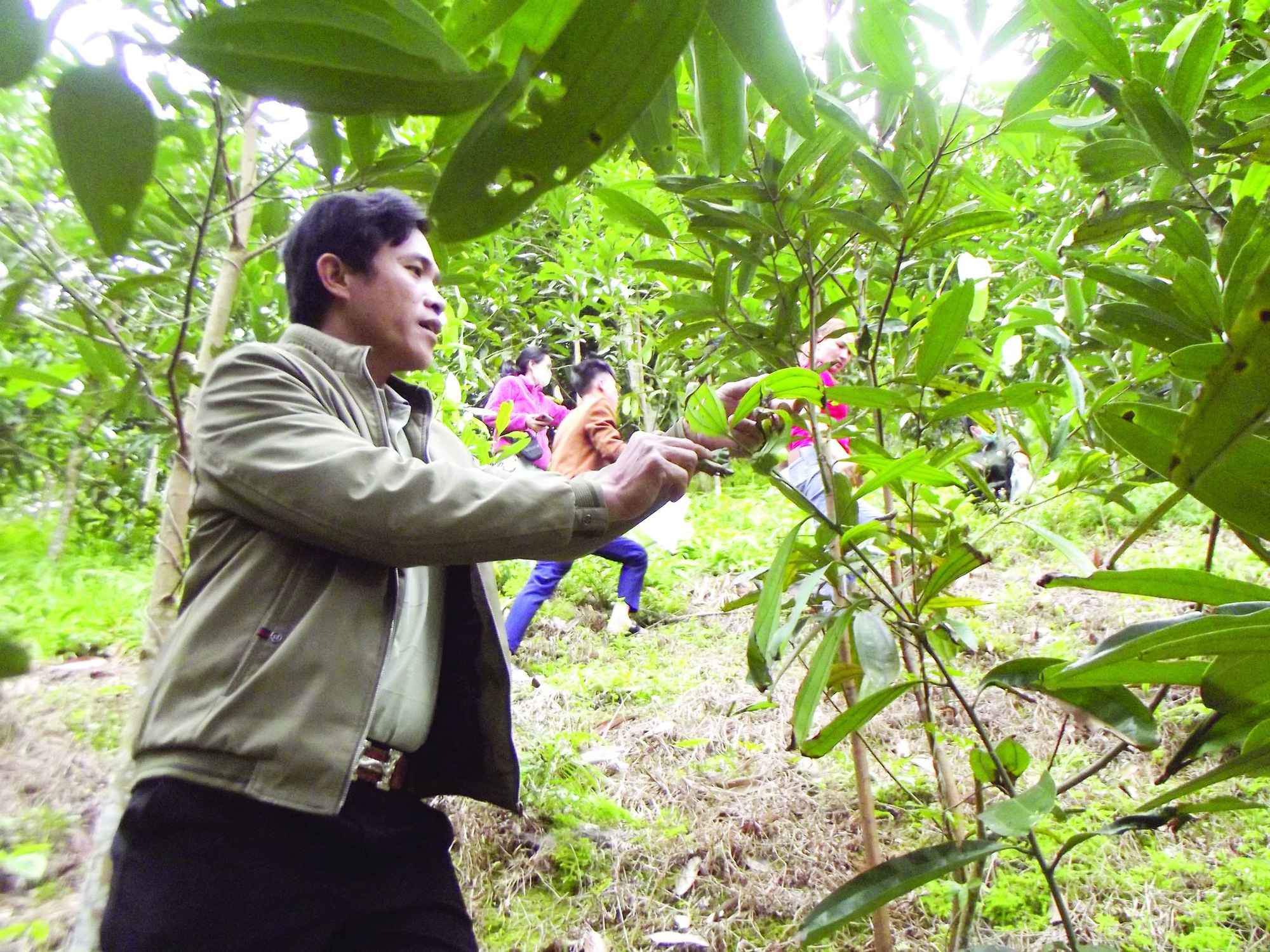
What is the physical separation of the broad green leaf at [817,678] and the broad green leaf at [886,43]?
55cm

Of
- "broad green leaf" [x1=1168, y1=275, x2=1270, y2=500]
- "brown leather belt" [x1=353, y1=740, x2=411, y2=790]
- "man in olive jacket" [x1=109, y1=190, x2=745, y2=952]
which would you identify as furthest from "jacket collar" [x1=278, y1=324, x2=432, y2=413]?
"broad green leaf" [x1=1168, y1=275, x2=1270, y2=500]

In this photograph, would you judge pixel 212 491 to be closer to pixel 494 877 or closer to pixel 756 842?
pixel 494 877

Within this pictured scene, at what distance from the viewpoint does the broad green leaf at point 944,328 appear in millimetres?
816

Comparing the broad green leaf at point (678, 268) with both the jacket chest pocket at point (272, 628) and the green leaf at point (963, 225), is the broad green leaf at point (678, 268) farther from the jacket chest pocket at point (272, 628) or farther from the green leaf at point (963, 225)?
the jacket chest pocket at point (272, 628)

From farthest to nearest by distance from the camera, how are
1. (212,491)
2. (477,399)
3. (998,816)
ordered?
(477,399)
(212,491)
(998,816)

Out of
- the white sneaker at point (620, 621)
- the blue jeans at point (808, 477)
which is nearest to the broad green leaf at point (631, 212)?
the blue jeans at point (808, 477)

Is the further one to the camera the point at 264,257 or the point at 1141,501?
the point at 1141,501

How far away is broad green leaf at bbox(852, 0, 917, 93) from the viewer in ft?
2.53

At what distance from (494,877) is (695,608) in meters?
1.74

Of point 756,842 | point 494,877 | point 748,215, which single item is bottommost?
point 494,877

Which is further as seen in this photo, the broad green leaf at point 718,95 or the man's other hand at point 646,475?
the man's other hand at point 646,475

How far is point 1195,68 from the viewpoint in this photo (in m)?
0.74

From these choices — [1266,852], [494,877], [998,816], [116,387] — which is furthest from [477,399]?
[998,816]

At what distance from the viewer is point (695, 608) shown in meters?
3.31
